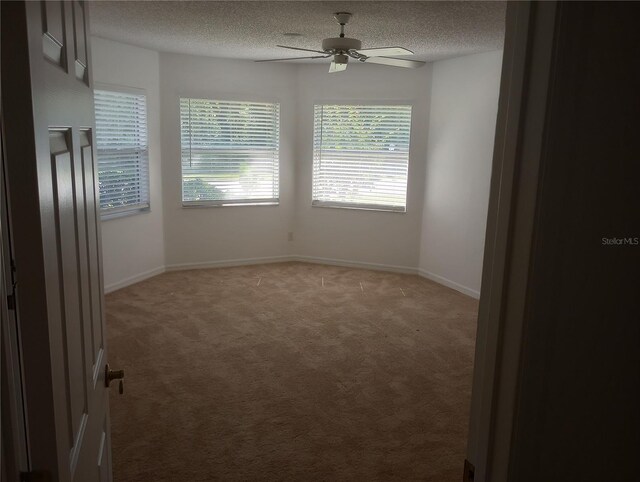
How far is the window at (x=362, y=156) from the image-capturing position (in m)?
6.14

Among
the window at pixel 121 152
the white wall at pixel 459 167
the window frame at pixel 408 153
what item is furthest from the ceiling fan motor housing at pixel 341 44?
the window at pixel 121 152

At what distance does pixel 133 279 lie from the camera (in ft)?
18.5

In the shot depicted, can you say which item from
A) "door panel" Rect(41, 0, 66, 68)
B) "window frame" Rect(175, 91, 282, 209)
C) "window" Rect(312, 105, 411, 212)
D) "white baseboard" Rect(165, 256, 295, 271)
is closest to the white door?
"door panel" Rect(41, 0, 66, 68)

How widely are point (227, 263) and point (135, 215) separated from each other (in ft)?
4.34

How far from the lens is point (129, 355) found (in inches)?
151

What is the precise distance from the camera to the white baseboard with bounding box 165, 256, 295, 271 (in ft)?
20.3

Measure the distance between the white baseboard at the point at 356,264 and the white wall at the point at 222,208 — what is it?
0.96 feet

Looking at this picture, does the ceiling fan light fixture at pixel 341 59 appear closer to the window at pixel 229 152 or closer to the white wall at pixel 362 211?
the white wall at pixel 362 211

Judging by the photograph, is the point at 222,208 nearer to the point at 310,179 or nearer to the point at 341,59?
the point at 310,179

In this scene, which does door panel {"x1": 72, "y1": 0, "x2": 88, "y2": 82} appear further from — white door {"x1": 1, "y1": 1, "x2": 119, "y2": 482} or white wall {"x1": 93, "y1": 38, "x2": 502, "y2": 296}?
white wall {"x1": 93, "y1": 38, "x2": 502, "y2": 296}

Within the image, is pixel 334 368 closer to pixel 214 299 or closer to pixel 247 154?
pixel 214 299

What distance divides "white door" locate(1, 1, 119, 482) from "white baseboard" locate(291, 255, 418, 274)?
207 inches

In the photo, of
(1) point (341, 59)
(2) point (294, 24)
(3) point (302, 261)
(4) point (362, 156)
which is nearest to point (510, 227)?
(1) point (341, 59)

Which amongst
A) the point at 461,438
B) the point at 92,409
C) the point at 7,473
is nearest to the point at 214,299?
the point at 461,438
